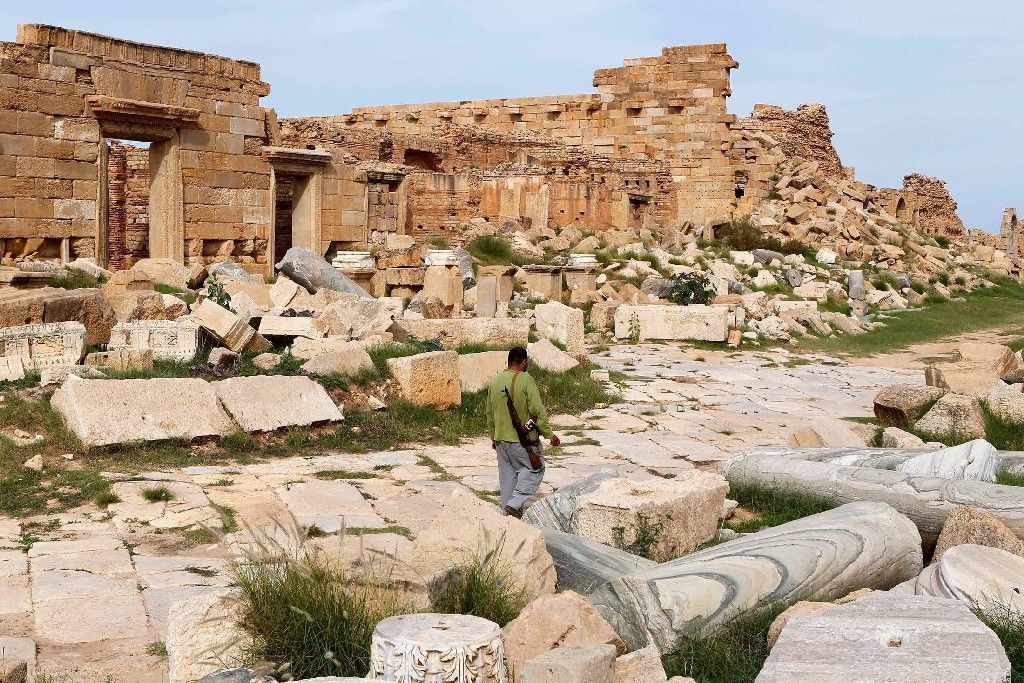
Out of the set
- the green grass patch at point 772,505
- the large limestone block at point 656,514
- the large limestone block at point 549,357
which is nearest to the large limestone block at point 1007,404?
the green grass patch at point 772,505

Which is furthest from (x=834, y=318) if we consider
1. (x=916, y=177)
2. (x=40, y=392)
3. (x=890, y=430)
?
(x=916, y=177)

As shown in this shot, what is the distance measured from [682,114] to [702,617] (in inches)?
1045

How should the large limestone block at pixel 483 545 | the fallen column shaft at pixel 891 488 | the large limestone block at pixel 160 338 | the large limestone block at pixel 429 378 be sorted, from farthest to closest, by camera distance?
the large limestone block at pixel 160 338, the large limestone block at pixel 429 378, the fallen column shaft at pixel 891 488, the large limestone block at pixel 483 545

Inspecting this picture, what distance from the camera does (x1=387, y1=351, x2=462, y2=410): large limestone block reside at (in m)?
10.9

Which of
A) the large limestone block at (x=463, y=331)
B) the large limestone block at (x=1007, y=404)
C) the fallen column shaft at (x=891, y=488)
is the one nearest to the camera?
the fallen column shaft at (x=891, y=488)

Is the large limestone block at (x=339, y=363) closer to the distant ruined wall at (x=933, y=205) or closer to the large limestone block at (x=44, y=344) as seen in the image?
the large limestone block at (x=44, y=344)

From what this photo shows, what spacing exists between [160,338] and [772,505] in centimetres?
651

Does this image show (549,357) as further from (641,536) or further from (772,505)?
(641,536)

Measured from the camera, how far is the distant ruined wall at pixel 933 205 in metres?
37.0

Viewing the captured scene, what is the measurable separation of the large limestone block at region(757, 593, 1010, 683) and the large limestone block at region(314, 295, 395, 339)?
8256 millimetres

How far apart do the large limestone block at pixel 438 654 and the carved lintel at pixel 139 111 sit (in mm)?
14934

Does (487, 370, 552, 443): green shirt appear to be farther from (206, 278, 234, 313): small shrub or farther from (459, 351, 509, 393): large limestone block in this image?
(206, 278, 234, 313): small shrub

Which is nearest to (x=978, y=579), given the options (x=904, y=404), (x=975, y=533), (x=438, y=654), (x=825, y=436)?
(x=975, y=533)

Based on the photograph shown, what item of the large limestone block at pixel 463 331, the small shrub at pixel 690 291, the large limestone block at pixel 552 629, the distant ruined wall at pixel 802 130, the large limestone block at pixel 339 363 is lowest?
the large limestone block at pixel 552 629
